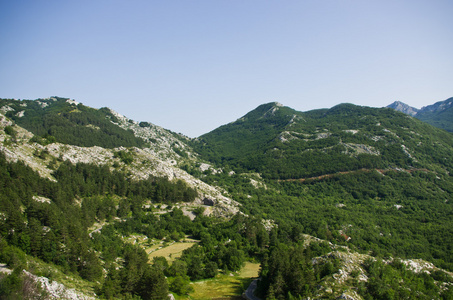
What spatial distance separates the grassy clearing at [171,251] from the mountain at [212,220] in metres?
0.63

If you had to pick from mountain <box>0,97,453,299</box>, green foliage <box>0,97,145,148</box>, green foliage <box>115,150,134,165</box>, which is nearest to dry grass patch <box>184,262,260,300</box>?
mountain <box>0,97,453,299</box>

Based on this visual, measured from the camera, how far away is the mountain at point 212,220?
1876 inches

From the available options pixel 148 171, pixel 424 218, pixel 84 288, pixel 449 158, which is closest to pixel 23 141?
pixel 148 171

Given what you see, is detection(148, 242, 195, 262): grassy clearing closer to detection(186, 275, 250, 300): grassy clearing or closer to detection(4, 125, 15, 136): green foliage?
detection(186, 275, 250, 300): grassy clearing

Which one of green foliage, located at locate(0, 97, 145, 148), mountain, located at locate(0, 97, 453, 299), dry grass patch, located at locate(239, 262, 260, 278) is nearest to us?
mountain, located at locate(0, 97, 453, 299)

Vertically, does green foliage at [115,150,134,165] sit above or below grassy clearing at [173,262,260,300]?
above

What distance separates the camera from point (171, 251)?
77.8 m

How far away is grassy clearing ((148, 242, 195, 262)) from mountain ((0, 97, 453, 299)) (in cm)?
63

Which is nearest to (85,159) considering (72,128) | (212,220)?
(212,220)

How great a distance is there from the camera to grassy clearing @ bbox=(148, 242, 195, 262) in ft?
240

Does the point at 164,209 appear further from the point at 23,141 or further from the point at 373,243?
the point at 373,243

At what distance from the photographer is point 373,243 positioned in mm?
97375

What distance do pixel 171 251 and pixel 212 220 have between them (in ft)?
84.0

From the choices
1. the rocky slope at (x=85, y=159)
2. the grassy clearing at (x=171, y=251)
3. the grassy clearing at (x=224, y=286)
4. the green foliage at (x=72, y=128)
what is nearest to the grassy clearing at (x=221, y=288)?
the grassy clearing at (x=224, y=286)
